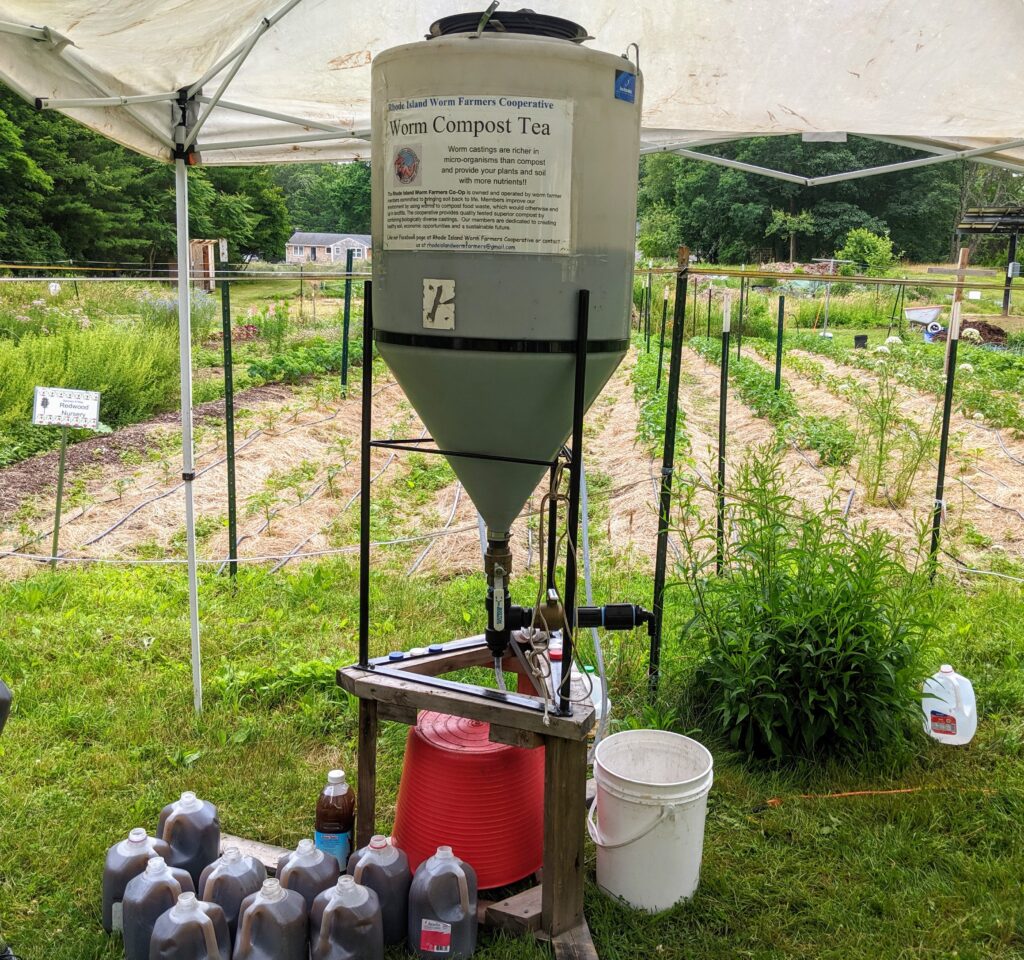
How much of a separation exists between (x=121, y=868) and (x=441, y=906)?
2.90ft

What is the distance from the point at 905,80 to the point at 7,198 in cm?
2380

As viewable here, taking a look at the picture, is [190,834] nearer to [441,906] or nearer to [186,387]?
[441,906]

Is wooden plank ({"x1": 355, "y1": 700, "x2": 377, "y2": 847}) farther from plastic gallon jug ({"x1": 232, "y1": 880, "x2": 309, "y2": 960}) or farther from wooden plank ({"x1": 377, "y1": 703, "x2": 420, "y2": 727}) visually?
plastic gallon jug ({"x1": 232, "y1": 880, "x2": 309, "y2": 960})

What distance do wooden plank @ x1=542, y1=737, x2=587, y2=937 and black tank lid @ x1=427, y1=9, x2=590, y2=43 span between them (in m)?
1.84

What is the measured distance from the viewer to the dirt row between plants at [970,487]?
6324 mm

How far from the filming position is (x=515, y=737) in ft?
8.27

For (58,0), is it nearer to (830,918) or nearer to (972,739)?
(830,918)

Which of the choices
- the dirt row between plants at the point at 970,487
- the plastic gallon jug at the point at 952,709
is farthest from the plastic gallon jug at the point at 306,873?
the dirt row between plants at the point at 970,487

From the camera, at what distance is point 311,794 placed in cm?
324

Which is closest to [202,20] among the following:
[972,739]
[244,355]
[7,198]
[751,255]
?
[972,739]

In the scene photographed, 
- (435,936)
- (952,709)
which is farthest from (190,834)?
(952,709)

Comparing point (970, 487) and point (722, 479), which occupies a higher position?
point (722, 479)

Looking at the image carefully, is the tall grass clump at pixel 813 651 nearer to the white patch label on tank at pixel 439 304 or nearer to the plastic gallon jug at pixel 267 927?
the white patch label on tank at pixel 439 304

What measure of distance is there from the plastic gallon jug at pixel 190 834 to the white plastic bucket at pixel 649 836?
3.77 ft
